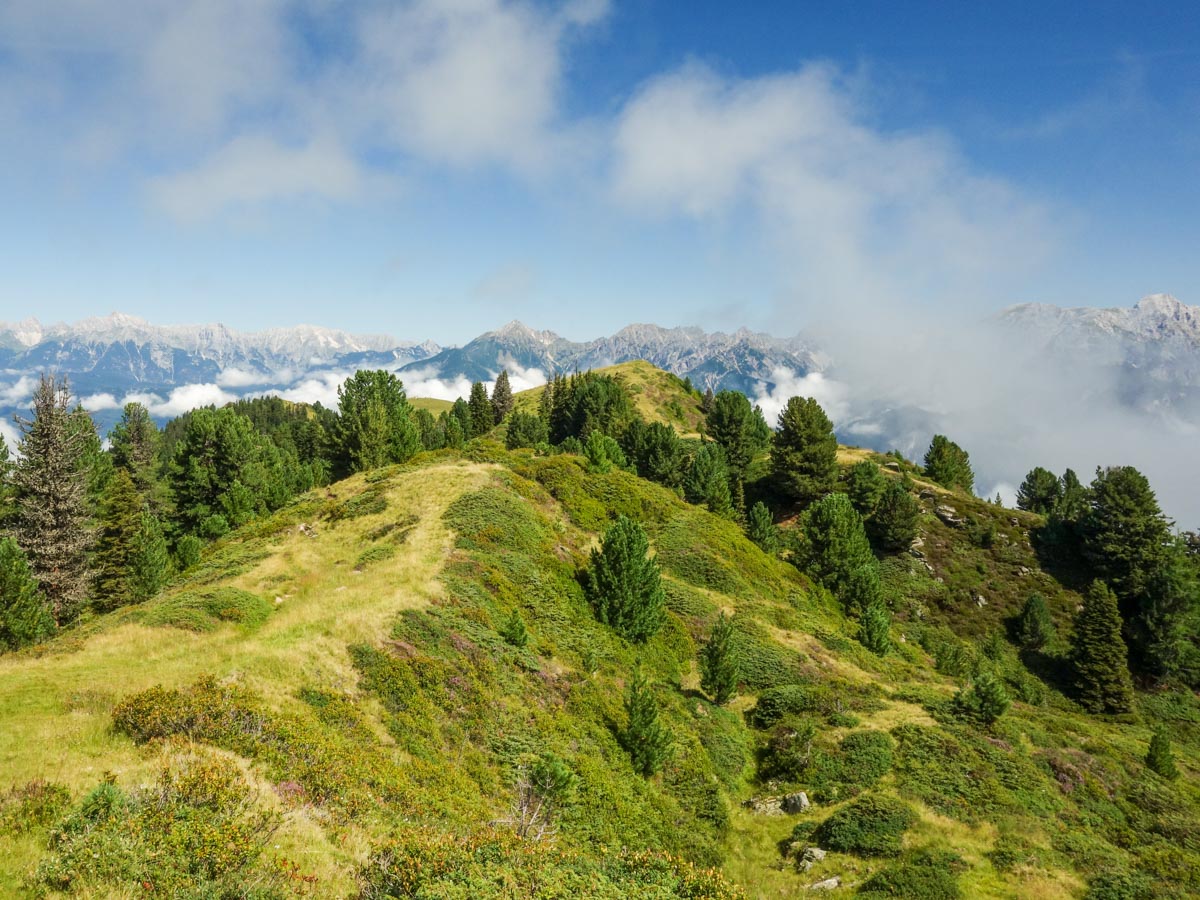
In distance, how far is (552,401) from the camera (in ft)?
405

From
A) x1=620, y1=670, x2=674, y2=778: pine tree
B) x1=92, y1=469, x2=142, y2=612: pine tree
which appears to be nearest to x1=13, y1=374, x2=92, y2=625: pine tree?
x1=92, y1=469, x2=142, y2=612: pine tree

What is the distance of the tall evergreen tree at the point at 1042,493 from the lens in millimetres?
105894

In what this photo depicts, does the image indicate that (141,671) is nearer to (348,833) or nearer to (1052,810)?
(348,833)

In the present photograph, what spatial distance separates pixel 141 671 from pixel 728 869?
23.5m

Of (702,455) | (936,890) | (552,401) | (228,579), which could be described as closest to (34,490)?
(228,579)

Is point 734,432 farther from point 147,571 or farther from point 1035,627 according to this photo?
point 147,571

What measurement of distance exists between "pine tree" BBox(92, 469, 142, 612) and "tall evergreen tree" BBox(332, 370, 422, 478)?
24750 mm

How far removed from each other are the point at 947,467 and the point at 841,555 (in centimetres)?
5512

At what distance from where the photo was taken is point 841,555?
60.1m

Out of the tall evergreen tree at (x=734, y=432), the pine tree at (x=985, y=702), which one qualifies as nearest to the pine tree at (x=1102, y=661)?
the pine tree at (x=985, y=702)

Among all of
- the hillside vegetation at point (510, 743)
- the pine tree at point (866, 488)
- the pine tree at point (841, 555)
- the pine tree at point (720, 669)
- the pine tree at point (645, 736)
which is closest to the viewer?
the hillside vegetation at point (510, 743)

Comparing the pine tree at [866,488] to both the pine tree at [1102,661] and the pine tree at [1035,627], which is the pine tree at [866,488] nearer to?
the pine tree at [1035,627]

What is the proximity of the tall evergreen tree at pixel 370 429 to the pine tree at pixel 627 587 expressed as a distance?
4447cm

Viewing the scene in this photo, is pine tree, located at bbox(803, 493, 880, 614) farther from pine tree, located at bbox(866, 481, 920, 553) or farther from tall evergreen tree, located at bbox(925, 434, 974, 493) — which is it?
tall evergreen tree, located at bbox(925, 434, 974, 493)
